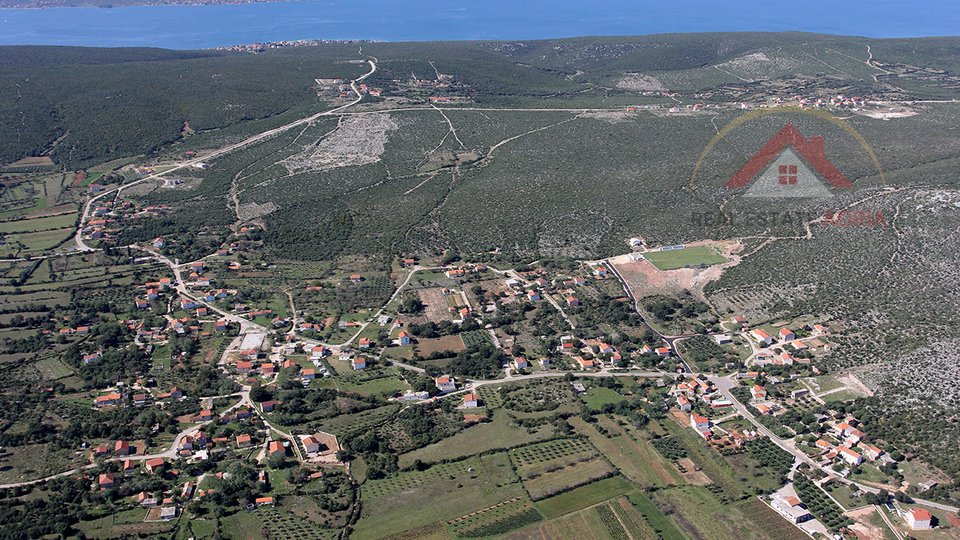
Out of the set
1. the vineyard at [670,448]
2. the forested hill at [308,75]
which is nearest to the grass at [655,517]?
the vineyard at [670,448]

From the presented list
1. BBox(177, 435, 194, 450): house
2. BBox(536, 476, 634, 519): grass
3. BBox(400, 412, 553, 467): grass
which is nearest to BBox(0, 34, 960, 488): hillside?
BBox(536, 476, 634, 519): grass

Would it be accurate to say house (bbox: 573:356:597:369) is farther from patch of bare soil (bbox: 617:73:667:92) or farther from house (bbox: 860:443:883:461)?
patch of bare soil (bbox: 617:73:667:92)

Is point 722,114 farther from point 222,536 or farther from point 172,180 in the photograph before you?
point 222,536

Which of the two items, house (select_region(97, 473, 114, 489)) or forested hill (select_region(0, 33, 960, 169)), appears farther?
forested hill (select_region(0, 33, 960, 169))

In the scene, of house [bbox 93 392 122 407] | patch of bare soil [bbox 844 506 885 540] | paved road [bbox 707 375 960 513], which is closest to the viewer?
patch of bare soil [bbox 844 506 885 540]

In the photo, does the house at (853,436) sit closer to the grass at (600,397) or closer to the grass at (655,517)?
the grass at (655,517)

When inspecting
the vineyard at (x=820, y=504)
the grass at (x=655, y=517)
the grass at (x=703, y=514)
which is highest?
the vineyard at (x=820, y=504)
